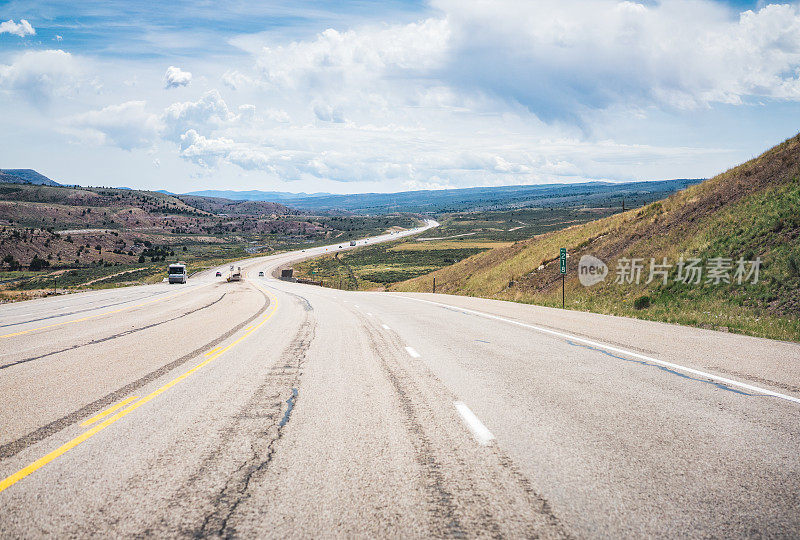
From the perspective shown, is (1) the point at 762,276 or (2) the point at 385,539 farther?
(1) the point at 762,276

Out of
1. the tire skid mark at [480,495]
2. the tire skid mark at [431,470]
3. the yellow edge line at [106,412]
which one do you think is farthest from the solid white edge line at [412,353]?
the yellow edge line at [106,412]

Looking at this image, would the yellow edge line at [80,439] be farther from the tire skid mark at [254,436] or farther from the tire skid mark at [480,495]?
the tire skid mark at [480,495]

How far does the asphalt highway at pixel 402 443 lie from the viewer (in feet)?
11.2

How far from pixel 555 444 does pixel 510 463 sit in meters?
0.72

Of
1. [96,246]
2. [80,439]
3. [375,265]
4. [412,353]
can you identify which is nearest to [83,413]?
[80,439]

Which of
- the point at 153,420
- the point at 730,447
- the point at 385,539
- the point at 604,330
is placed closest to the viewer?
the point at 385,539

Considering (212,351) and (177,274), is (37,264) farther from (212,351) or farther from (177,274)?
(212,351)

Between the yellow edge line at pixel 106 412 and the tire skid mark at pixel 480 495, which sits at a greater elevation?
the tire skid mark at pixel 480 495

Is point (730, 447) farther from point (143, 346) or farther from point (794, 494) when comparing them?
point (143, 346)

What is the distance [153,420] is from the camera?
18.7 feet

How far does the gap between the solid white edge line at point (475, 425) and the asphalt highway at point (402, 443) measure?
32mm

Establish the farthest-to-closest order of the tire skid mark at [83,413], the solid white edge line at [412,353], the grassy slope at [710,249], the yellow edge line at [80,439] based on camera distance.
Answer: the grassy slope at [710,249] → the solid white edge line at [412,353] → the tire skid mark at [83,413] → the yellow edge line at [80,439]

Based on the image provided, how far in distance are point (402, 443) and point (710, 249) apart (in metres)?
21.8

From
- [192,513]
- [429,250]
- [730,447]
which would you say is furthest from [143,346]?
[429,250]
